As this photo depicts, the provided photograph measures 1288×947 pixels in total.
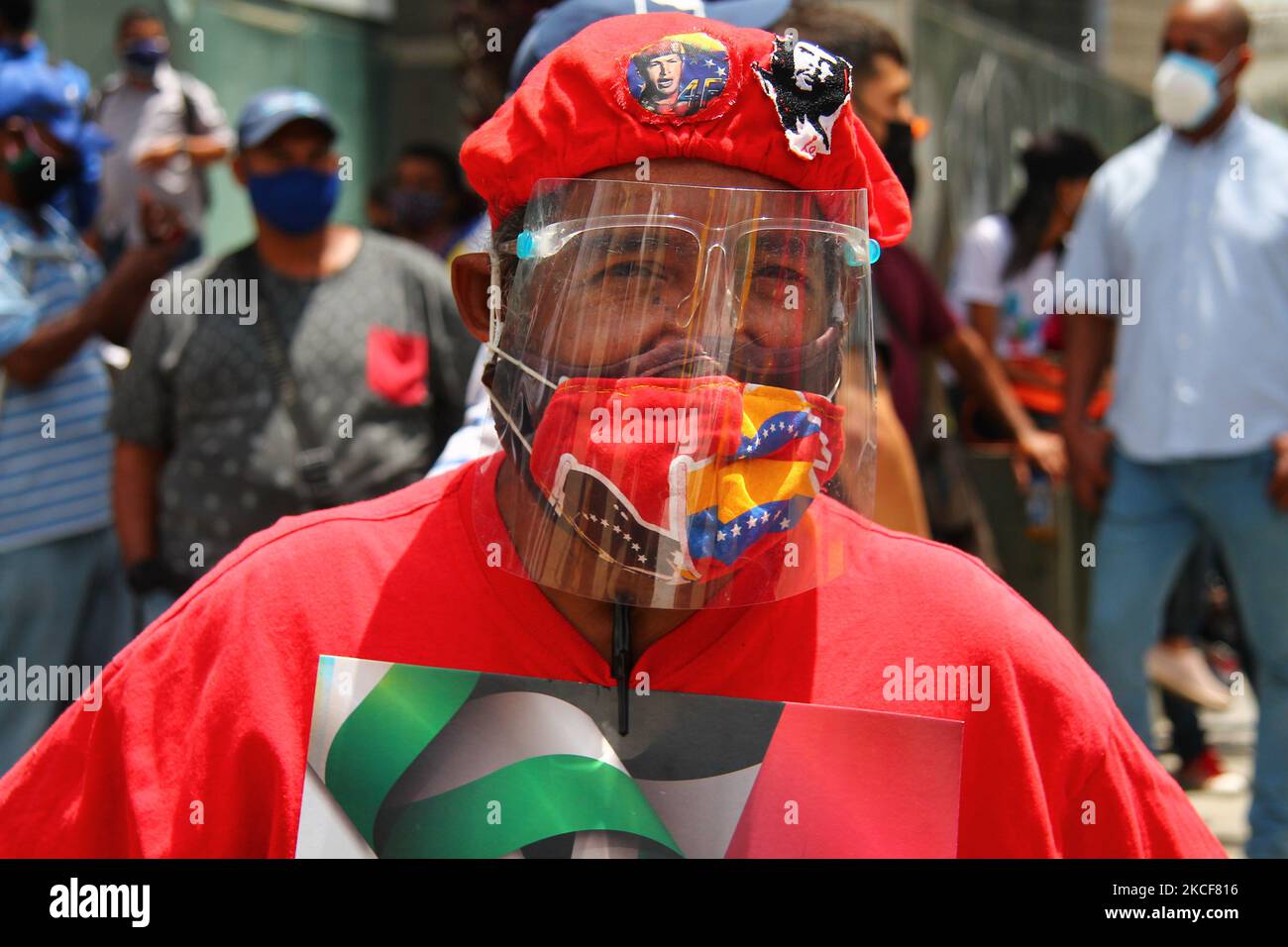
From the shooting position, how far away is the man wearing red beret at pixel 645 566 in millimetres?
1800

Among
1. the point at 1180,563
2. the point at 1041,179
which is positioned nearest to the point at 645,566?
the point at 1180,563

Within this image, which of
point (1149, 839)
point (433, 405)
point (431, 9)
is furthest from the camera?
point (431, 9)

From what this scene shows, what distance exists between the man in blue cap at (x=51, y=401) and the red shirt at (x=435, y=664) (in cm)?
297

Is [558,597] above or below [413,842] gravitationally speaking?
above

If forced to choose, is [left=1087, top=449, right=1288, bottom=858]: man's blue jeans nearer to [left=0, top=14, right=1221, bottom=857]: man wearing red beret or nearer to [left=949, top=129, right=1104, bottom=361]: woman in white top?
[left=949, top=129, right=1104, bottom=361]: woman in white top

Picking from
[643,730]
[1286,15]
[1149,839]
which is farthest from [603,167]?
[1286,15]

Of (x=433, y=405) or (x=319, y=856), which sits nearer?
(x=319, y=856)

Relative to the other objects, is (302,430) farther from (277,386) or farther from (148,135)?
(148,135)

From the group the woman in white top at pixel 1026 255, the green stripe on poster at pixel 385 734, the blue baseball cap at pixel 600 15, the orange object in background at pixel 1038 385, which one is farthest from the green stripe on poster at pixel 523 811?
the woman in white top at pixel 1026 255

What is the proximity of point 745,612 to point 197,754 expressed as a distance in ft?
2.10

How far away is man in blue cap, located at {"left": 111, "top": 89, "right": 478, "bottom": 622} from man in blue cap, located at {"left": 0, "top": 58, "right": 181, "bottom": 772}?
0.80 feet

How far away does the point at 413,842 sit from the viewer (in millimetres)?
1757

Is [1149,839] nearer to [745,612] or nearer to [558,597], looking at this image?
[745,612]

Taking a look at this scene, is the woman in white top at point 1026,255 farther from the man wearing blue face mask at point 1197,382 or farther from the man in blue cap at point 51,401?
the man in blue cap at point 51,401
